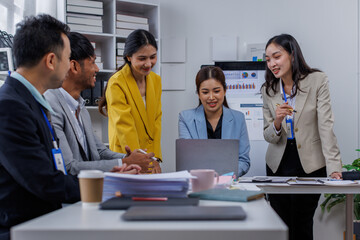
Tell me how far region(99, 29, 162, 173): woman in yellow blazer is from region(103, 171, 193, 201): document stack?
132cm

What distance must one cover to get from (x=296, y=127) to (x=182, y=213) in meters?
1.96

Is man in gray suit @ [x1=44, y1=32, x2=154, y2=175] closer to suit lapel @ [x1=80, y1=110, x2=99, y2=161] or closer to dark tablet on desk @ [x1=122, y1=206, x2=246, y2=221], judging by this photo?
suit lapel @ [x1=80, y1=110, x2=99, y2=161]

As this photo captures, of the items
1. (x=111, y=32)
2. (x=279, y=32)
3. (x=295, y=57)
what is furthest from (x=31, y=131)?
(x=279, y=32)

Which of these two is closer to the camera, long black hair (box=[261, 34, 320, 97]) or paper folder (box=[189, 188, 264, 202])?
paper folder (box=[189, 188, 264, 202])

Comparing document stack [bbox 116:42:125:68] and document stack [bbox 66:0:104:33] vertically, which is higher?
document stack [bbox 66:0:104:33]

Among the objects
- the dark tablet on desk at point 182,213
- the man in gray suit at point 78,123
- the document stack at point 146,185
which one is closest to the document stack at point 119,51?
the man in gray suit at point 78,123

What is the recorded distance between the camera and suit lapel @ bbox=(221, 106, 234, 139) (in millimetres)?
2547

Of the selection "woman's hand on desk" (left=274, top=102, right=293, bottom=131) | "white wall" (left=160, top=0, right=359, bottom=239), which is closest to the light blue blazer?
"woman's hand on desk" (left=274, top=102, right=293, bottom=131)

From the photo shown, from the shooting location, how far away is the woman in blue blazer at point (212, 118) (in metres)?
2.58

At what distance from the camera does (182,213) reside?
936 millimetres

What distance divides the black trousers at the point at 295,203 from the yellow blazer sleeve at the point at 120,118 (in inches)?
39.3

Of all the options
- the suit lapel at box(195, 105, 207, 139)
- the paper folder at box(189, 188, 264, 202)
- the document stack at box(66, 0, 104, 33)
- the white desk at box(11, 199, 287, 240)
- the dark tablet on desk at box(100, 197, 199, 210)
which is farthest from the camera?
the document stack at box(66, 0, 104, 33)

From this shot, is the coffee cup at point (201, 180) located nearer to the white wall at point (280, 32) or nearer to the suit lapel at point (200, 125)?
the suit lapel at point (200, 125)

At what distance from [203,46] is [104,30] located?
1.07 metres
